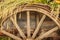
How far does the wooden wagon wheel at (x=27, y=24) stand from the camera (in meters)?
5.58

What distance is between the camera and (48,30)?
19.4ft

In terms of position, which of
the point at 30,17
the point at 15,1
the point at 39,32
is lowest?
the point at 39,32

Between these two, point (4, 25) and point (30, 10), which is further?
point (4, 25)

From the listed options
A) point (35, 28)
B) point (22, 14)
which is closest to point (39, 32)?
point (35, 28)

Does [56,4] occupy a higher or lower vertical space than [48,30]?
higher

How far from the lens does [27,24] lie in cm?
574

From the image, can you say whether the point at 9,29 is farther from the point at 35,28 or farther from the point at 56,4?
the point at 56,4

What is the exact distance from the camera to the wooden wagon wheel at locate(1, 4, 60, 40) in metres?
5.58

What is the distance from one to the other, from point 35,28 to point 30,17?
290 millimetres

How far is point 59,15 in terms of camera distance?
5.95 meters

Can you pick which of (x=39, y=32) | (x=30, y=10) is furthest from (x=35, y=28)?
(x=30, y=10)

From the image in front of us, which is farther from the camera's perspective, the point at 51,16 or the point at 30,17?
the point at 30,17

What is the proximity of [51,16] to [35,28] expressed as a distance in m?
0.58

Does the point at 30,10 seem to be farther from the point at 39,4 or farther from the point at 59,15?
the point at 59,15
